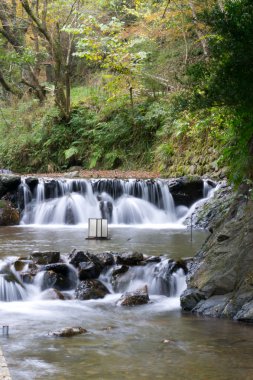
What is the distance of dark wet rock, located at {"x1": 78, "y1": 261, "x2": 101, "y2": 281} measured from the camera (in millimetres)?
9195

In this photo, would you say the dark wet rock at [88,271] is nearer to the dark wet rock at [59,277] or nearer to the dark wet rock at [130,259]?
the dark wet rock at [59,277]

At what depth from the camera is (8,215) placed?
16797 millimetres

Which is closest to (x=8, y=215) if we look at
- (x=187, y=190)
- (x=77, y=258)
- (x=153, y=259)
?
(x=187, y=190)

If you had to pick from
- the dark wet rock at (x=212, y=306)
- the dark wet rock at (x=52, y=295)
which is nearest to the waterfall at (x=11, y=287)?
the dark wet rock at (x=52, y=295)

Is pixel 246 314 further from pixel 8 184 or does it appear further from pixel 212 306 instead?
pixel 8 184

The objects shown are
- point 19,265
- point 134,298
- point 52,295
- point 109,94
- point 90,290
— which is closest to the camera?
point 134,298

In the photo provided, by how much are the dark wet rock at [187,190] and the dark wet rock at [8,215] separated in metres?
4.98

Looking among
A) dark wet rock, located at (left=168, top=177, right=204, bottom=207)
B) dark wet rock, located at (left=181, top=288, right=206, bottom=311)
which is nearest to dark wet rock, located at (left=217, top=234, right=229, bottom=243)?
dark wet rock, located at (left=181, top=288, right=206, bottom=311)

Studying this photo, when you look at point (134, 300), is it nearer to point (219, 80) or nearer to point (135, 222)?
point (219, 80)

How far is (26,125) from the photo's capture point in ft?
88.6

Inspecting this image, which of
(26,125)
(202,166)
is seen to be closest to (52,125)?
(26,125)

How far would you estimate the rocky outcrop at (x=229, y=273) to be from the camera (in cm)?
712

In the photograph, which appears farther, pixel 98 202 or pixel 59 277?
pixel 98 202

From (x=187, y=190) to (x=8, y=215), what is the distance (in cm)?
567
